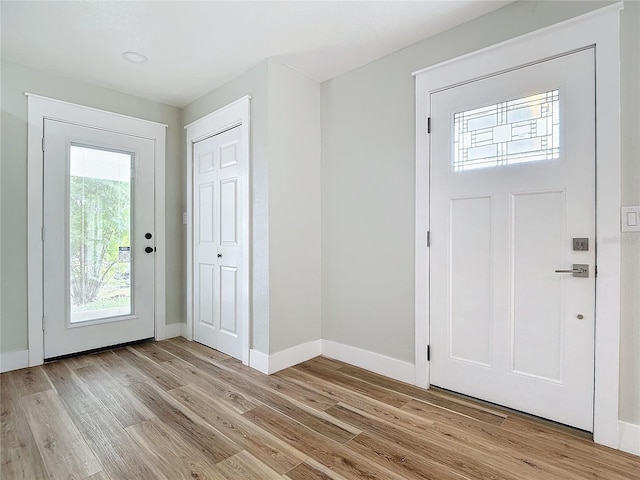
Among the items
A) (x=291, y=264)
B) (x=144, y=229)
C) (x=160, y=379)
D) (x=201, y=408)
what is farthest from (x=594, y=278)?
(x=144, y=229)

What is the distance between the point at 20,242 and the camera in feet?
9.45

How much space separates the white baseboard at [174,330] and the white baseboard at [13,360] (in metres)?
1.19

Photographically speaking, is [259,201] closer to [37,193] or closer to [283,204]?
[283,204]

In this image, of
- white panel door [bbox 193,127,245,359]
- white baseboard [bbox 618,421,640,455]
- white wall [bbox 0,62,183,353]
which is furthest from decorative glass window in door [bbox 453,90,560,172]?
white wall [bbox 0,62,183,353]

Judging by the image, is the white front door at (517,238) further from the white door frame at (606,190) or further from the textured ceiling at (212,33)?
the textured ceiling at (212,33)

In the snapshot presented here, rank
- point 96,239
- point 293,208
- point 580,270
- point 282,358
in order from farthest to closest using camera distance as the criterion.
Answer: point 96,239 → point 293,208 → point 282,358 → point 580,270

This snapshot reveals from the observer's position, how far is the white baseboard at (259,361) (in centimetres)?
277

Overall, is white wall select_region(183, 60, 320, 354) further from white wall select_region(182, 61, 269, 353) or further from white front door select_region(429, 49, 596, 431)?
white front door select_region(429, 49, 596, 431)

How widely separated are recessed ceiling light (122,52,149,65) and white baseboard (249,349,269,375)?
8.74 feet

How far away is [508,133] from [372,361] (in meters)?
2.00

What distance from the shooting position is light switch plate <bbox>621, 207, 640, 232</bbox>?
1.72m

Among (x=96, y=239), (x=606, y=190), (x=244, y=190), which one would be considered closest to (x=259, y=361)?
(x=244, y=190)

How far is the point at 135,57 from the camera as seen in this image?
2768 mm

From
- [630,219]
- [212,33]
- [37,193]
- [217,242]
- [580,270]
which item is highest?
[212,33]
